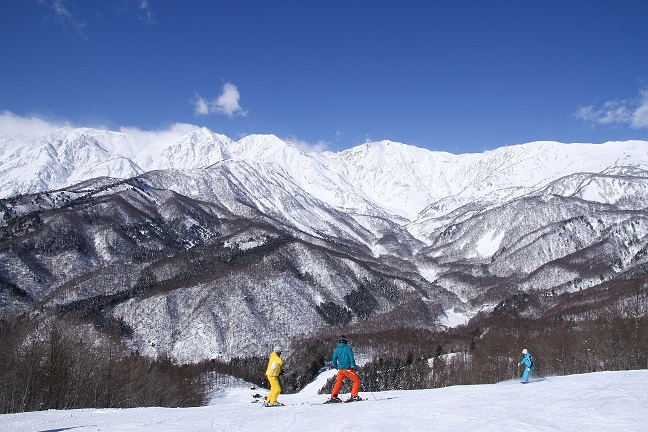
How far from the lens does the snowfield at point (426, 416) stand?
58.1 feet

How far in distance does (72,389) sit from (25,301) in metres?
164

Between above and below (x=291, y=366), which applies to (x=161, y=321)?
above

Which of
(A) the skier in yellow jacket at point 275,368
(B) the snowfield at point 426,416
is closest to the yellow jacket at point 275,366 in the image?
(A) the skier in yellow jacket at point 275,368

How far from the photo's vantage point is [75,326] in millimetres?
57125

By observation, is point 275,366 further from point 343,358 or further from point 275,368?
point 343,358

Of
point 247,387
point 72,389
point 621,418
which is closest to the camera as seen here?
point 621,418

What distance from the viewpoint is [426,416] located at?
1977cm

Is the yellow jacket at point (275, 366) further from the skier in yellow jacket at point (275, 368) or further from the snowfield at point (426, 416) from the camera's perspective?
the snowfield at point (426, 416)

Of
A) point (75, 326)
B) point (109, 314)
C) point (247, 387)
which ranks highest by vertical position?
point (109, 314)

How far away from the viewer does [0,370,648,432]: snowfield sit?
17.7m

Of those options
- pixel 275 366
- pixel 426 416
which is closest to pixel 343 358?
pixel 275 366

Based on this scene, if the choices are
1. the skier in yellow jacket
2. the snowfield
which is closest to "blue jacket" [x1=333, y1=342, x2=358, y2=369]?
the snowfield

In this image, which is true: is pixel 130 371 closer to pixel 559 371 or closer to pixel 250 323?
pixel 559 371

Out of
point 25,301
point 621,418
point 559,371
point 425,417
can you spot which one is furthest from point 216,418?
point 25,301
